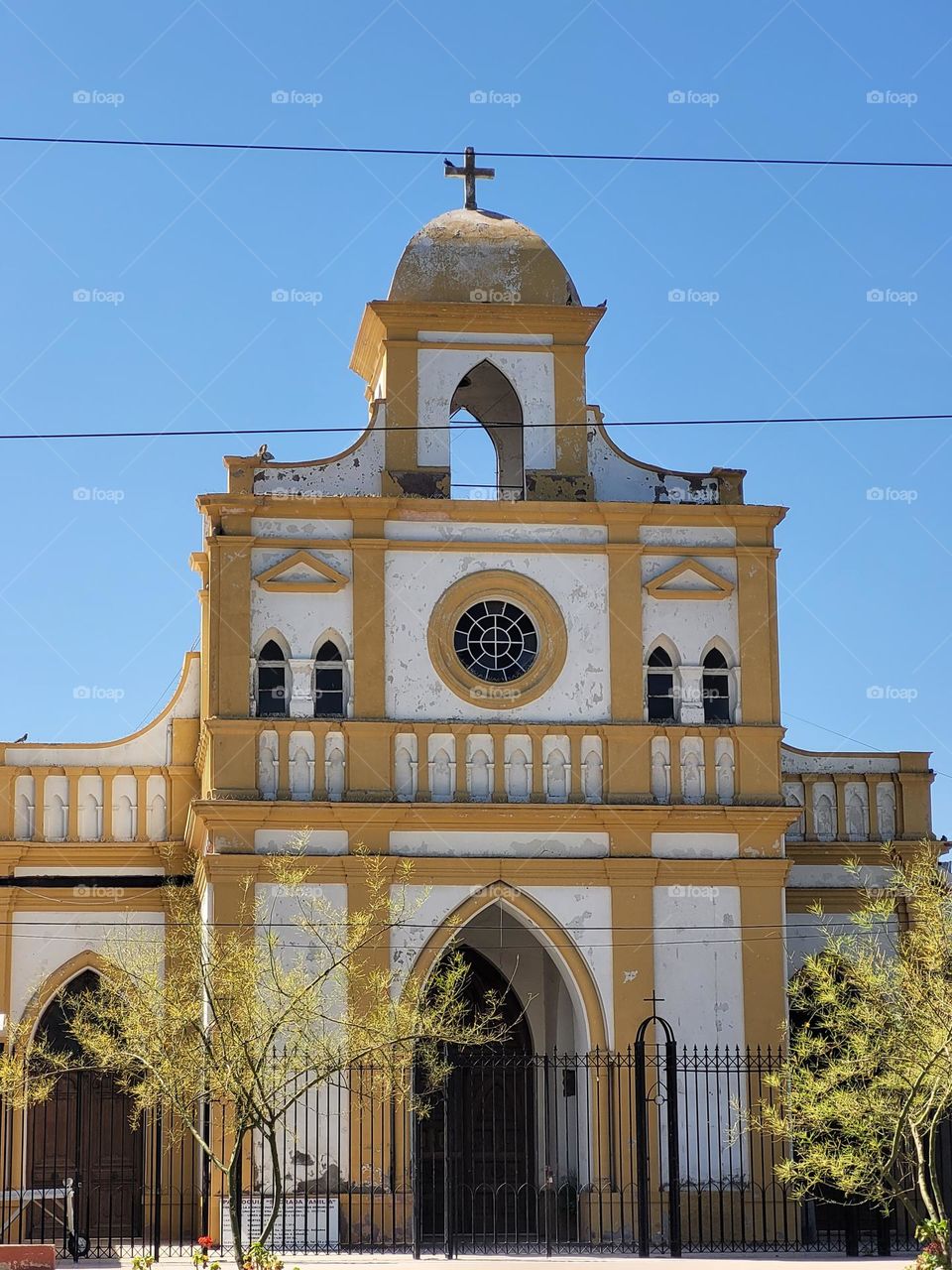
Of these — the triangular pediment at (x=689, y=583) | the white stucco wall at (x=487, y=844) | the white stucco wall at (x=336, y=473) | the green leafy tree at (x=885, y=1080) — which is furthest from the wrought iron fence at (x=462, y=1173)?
the white stucco wall at (x=336, y=473)

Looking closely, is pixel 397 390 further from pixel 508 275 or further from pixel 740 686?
pixel 740 686

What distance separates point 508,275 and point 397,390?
2.69 metres

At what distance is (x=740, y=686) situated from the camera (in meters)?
32.7

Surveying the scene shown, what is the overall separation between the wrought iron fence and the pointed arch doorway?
5 centimetres

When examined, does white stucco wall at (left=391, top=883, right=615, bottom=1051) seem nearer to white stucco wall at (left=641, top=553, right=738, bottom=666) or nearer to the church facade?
the church facade

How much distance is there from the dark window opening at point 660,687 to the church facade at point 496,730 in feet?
0.15

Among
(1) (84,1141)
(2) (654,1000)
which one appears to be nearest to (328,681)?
(2) (654,1000)

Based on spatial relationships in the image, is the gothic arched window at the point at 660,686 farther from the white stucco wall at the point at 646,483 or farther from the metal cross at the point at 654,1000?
the metal cross at the point at 654,1000

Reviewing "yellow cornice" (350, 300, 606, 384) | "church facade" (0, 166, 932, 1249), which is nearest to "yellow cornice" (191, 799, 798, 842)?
"church facade" (0, 166, 932, 1249)

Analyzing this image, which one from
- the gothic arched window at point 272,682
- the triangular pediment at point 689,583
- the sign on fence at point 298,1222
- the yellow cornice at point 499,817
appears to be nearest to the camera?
the sign on fence at point 298,1222

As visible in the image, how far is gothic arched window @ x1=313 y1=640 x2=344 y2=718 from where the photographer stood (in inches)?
1256

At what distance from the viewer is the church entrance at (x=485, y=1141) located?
103 ft

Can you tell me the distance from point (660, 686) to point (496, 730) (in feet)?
9.01

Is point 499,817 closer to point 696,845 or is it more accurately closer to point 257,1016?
point 696,845
